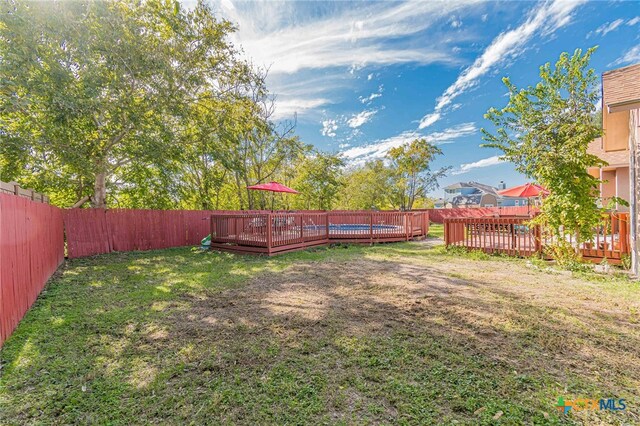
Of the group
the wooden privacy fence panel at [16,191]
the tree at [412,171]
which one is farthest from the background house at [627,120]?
the tree at [412,171]

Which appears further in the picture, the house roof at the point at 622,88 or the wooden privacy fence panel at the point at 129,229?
the wooden privacy fence panel at the point at 129,229

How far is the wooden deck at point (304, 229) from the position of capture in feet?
28.3

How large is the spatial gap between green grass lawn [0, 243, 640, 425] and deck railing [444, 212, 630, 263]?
61.0 inches

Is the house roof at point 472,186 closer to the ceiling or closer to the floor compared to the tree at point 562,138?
closer to the ceiling

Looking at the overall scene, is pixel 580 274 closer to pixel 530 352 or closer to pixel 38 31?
pixel 530 352

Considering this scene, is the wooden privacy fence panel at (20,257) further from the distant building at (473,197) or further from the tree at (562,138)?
the distant building at (473,197)

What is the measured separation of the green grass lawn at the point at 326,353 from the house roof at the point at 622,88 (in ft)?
10.3

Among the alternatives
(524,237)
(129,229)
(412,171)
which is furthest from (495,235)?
(412,171)

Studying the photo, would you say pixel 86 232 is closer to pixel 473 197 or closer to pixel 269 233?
pixel 269 233

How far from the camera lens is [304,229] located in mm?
9742

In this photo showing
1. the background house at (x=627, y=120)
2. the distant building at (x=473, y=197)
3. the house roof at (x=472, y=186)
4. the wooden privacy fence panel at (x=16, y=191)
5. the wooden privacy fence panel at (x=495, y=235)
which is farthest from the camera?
the house roof at (x=472, y=186)

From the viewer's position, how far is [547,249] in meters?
6.61

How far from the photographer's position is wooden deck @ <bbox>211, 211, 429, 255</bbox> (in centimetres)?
862

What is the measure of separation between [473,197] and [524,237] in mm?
39393
